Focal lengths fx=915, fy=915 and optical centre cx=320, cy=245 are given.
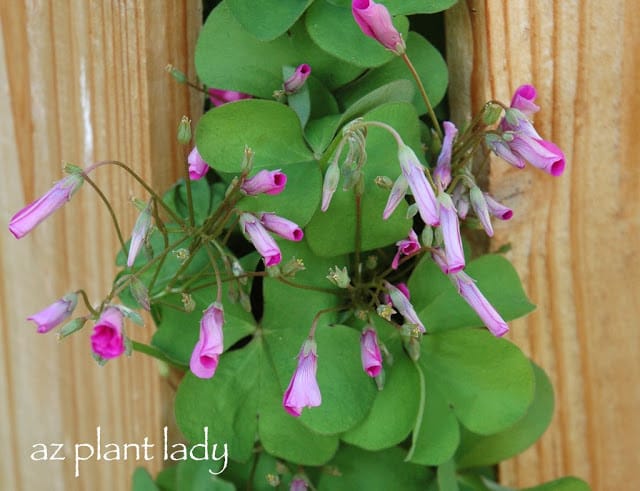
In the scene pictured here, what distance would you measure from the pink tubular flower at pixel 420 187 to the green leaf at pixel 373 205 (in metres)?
0.09

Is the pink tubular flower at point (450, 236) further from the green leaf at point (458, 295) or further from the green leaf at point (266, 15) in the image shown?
the green leaf at point (266, 15)

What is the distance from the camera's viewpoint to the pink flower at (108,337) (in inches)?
32.9

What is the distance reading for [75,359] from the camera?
125 cm

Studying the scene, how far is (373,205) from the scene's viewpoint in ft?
3.11

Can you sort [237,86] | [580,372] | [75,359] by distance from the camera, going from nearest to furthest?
[237,86] → [580,372] → [75,359]

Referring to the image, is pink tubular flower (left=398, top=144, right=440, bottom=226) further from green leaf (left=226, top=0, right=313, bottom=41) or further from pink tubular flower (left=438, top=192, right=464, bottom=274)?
green leaf (left=226, top=0, right=313, bottom=41)

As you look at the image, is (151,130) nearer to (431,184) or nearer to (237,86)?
(237,86)

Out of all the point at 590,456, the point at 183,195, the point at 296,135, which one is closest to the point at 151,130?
the point at 183,195

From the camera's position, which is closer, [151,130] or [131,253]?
[131,253]

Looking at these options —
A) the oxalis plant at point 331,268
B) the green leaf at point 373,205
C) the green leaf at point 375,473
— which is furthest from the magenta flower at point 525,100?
the green leaf at point 375,473

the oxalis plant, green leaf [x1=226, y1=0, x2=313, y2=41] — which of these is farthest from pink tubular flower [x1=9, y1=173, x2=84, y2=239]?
green leaf [x1=226, y1=0, x2=313, y2=41]

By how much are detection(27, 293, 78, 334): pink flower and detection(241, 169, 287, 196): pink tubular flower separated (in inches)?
8.2

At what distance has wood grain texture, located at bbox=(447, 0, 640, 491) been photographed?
1017mm

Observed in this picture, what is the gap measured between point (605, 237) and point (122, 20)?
625 millimetres
